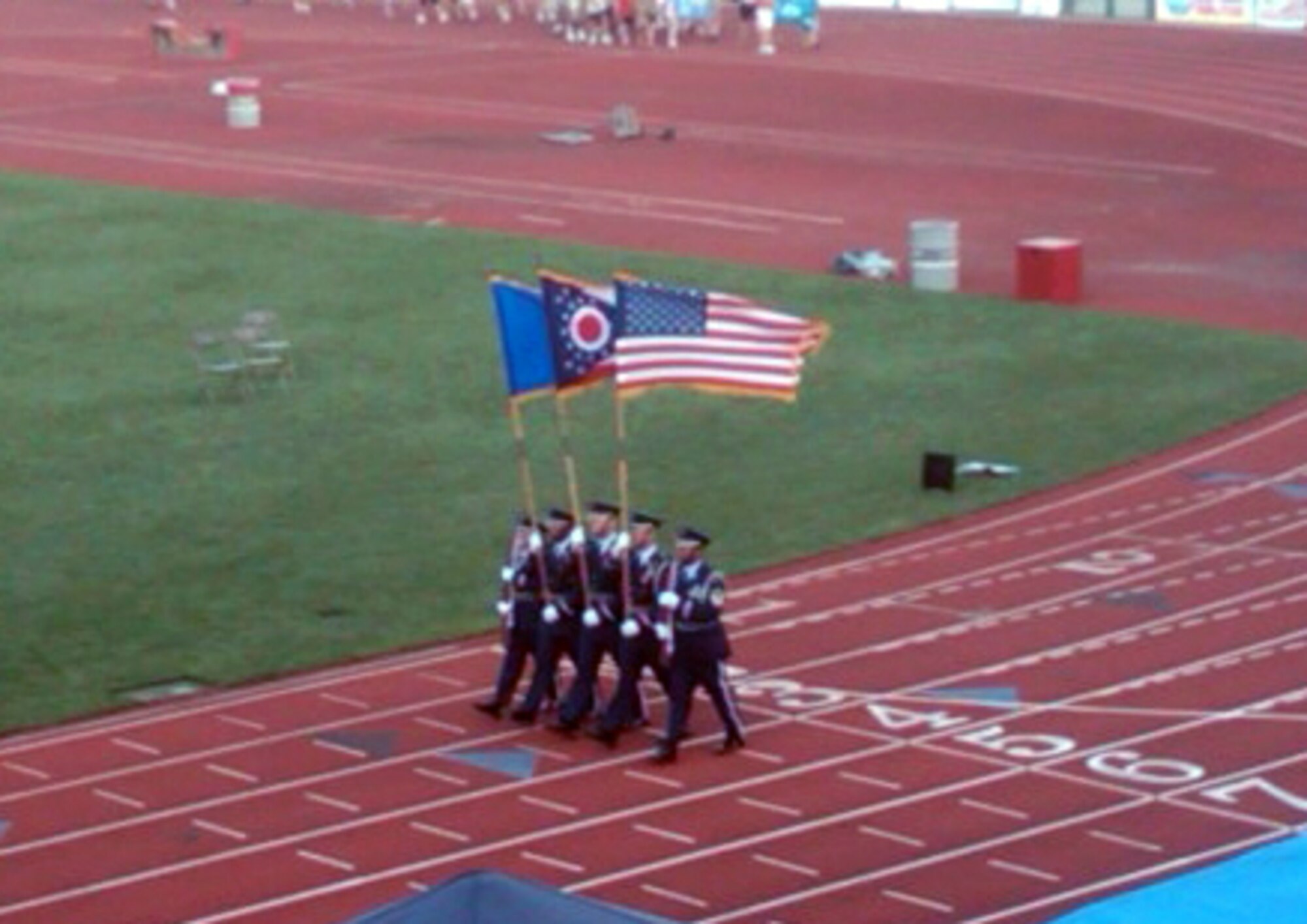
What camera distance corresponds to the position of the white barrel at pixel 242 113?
189 feet

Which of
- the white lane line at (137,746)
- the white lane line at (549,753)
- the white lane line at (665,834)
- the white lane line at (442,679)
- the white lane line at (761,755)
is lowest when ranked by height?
the white lane line at (442,679)

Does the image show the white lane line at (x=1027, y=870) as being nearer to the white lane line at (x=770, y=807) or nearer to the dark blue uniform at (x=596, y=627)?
the white lane line at (x=770, y=807)

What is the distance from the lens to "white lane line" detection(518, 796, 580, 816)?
1958 centimetres

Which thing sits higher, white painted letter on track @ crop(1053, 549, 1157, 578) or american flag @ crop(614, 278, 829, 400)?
american flag @ crop(614, 278, 829, 400)

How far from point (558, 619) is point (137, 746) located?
2.96 m

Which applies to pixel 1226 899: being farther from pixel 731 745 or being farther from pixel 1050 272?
pixel 1050 272

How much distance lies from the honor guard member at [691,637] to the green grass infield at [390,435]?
13.2 ft

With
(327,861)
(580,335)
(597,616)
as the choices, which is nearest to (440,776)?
(597,616)

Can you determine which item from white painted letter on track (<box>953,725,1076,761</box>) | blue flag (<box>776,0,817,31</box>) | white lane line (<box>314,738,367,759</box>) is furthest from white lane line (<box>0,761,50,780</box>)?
blue flag (<box>776,0,817,31</box>)

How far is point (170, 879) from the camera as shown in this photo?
18.6m

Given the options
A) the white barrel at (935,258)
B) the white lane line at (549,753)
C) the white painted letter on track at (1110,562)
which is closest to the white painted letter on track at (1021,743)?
the white lane line at (549,753)

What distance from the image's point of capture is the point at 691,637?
67.2ft

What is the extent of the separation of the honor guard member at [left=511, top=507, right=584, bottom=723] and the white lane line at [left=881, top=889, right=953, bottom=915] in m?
4.07

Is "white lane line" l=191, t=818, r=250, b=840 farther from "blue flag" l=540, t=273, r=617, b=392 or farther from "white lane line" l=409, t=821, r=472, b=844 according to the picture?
"blue flag" l=540, t=273, r=617, b=392
